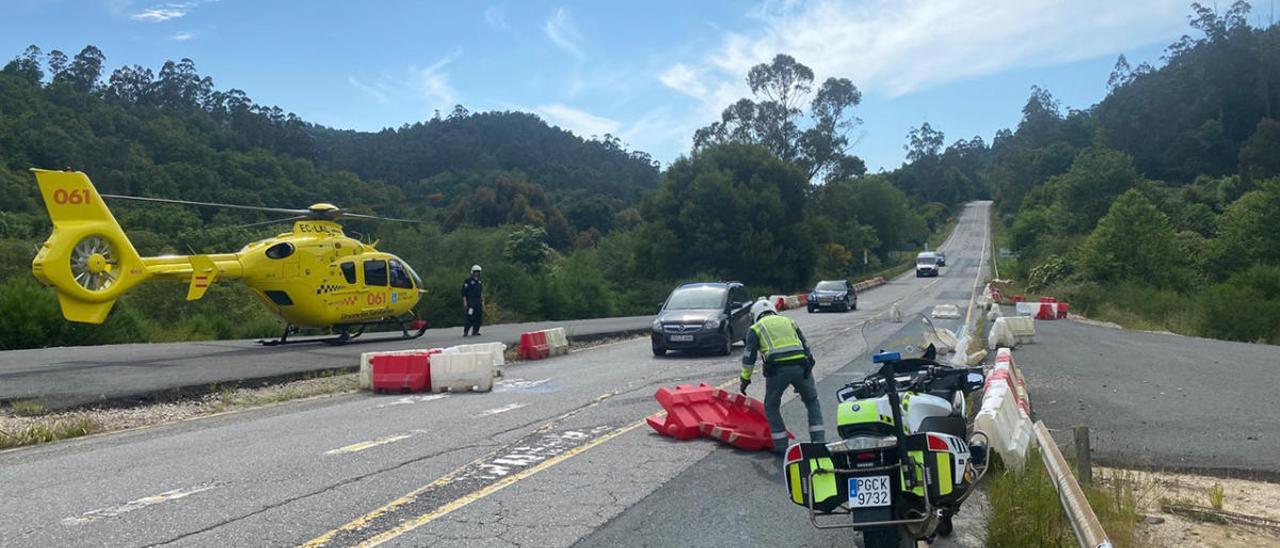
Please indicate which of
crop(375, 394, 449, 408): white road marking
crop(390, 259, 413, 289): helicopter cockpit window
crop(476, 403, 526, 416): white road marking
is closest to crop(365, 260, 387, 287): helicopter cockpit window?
crop(390, 259, 413, 289): helicopter cockpit window

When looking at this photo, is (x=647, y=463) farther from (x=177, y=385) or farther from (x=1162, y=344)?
(x=1162, y=344)

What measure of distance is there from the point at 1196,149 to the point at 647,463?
113914 millimetres

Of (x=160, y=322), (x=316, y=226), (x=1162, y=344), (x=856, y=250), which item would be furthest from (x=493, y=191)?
(x=1162, y=344)

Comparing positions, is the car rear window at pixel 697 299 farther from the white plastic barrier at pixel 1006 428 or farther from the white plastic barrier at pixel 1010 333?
the white plastic barrier at pixel 1006 428

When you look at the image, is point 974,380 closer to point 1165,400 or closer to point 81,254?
point 1165,400

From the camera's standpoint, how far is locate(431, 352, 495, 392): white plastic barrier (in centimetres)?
1420

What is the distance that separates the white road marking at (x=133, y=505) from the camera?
6.36 meters

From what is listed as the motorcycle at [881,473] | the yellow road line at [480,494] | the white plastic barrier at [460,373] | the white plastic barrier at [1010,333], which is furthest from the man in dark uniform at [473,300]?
the motorcycle at [881,473]

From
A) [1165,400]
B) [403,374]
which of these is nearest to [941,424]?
[1165,400]

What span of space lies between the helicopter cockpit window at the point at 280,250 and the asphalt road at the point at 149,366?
2.17 metres

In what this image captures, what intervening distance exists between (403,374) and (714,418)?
6625 millimetres

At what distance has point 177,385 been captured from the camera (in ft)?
44.2

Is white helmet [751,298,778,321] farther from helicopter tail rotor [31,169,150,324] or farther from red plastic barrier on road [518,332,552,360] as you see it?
helicopter tail rotor [31,169,150,324]

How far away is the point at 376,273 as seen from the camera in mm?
22938
